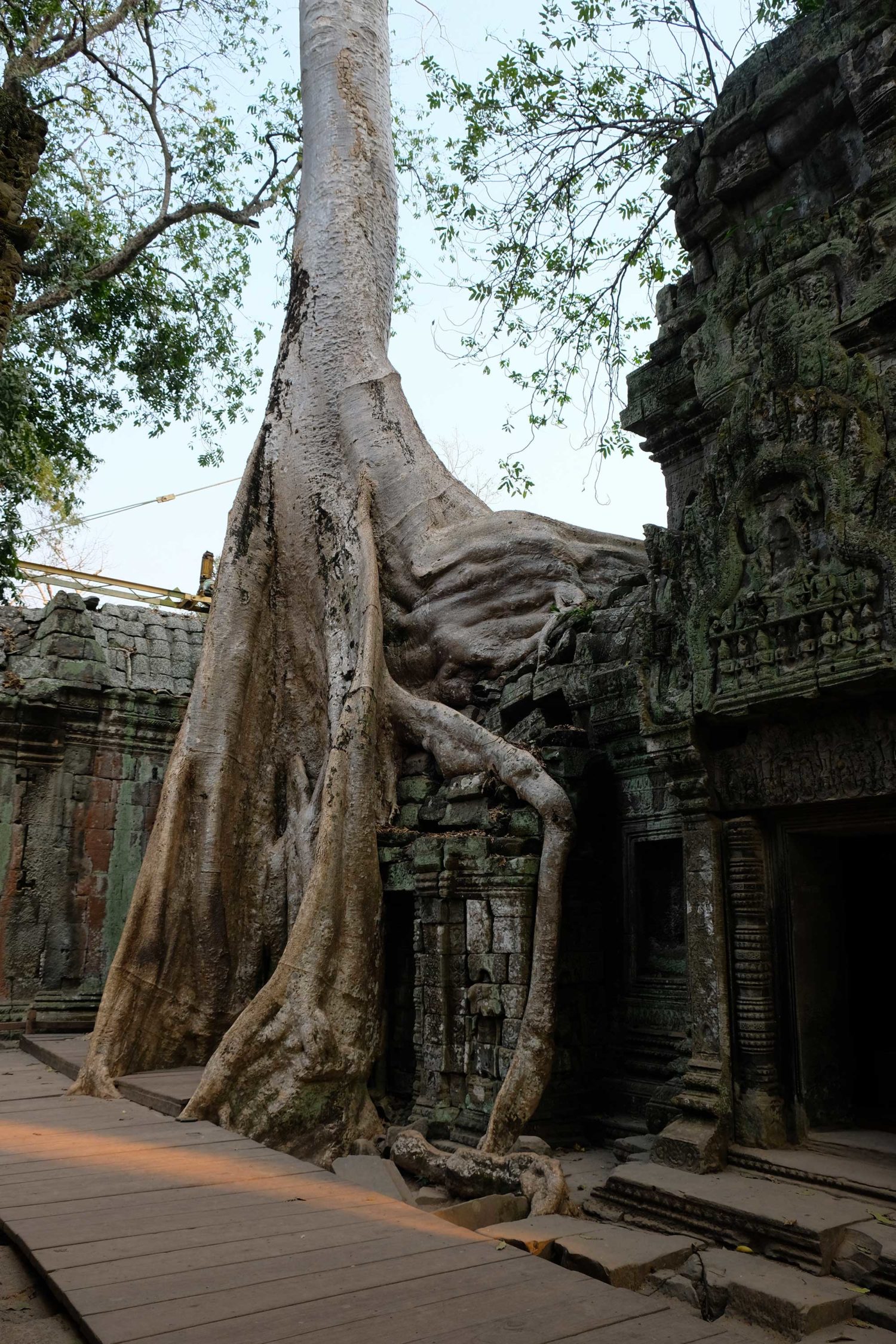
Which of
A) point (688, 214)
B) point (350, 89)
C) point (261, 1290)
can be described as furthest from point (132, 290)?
point (261, 1290)

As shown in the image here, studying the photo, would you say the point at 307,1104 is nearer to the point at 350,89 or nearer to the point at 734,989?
the point at 734,989

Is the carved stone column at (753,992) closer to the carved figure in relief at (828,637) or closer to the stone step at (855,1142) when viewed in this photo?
the stone step at (855,1142)

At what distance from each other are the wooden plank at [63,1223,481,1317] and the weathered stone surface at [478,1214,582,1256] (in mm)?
269

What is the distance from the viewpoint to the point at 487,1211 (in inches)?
149

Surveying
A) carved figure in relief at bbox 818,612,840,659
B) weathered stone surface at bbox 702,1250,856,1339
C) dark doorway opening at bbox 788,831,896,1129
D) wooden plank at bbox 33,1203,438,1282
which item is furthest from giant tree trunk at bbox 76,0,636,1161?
carved figure in relief at bbox 818,612,840,659

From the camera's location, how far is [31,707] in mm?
8883

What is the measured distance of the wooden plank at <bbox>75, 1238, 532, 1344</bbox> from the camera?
2311 mm

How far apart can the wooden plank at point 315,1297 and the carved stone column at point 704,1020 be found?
3.87ft

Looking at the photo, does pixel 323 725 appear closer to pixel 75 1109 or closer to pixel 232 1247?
pixel 75 1109

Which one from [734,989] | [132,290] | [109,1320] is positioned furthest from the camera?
[132,290]

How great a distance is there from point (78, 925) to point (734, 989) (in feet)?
21.8

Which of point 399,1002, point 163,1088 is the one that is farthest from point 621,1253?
point 163,1088

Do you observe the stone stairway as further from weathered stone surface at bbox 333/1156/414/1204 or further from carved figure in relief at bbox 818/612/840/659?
carved figure in relief at bbox 818/612/840/659

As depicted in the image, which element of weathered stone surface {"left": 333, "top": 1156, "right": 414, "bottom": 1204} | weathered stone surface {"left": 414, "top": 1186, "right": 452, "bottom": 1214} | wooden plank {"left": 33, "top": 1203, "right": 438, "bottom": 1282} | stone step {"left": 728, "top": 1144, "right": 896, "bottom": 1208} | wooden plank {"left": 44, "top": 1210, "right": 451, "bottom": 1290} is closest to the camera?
wooden plank {"left": 44, "top": 1210, "right": 451, "bottom": 1290}
